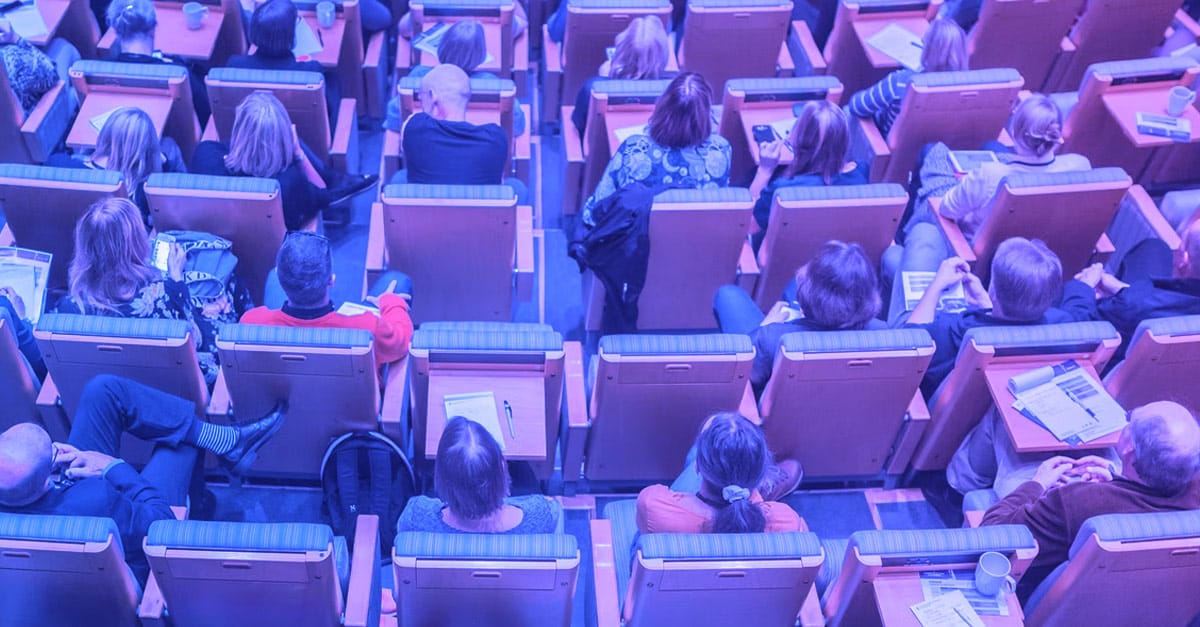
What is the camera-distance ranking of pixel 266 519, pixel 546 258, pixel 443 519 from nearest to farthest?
pixel 443 519 → pixel 266 519 → pixel 546 258

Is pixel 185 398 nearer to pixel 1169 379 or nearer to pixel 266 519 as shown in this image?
pixel 266 519

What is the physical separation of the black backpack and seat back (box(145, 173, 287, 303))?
81 centimetres

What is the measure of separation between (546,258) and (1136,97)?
7.98 feet

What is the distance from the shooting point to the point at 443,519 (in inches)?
101

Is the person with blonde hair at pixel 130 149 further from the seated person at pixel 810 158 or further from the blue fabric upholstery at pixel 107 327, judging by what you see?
the seated person at pixel 810 158

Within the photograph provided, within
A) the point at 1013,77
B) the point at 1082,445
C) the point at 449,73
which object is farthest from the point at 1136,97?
the point at 449,73

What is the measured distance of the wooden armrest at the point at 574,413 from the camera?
3.18 meters

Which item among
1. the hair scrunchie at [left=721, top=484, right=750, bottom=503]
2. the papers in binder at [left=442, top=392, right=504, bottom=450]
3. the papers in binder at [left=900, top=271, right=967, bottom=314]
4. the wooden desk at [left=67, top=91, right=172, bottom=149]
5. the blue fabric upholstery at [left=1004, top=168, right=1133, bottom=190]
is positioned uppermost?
the blue fabric upholstery at [left=1004, top=168, right=1133, bottom=190]

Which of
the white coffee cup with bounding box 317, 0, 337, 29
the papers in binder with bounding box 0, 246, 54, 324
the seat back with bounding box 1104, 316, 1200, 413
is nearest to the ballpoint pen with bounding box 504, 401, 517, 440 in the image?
the papers in binder with bounding box 0, 246, 54, 324

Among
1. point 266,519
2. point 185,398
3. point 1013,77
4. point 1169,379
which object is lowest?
point 266,519

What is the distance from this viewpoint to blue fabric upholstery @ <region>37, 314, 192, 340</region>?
110 inches

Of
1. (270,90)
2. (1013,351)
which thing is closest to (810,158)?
(1013,351)

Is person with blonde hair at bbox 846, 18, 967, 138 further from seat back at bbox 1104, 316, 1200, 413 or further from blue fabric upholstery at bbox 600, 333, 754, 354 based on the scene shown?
blue fabric upholstery at bbox 600, 333, 754, 354

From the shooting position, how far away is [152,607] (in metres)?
2.52
